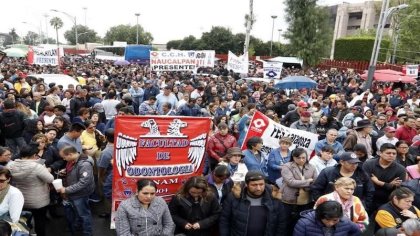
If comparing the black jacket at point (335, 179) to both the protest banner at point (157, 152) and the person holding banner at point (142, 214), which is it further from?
the person holding banner at point (142, 214)

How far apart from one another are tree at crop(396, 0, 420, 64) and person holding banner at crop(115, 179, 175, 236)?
117ft

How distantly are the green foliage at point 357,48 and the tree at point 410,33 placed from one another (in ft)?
13.5

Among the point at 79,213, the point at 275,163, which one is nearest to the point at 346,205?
Answer: the point at 275,163

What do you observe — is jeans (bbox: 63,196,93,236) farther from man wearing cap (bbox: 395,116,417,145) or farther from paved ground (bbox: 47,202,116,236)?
man wearing cap (bbox: 395,116,417,145)

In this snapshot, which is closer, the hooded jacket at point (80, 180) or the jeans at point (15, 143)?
the hooded jacket at point (80, 180)

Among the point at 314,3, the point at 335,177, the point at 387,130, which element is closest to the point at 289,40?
the point at 314,3

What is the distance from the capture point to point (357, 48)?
143 ft

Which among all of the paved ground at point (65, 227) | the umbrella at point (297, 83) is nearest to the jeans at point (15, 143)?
the paved ground at point (65, 227)

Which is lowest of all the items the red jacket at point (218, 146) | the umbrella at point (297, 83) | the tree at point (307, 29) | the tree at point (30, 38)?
the tree at point (30, 38)

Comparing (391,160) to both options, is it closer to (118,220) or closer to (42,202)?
(118,220)

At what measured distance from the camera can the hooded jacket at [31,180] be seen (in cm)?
433

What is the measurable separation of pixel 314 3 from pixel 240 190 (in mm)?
37976

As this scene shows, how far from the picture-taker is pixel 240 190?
398 cm

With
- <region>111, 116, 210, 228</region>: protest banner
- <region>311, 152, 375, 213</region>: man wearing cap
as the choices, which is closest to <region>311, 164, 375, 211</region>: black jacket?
<region>311, 152, 375, 213</region>: man wearing cap
